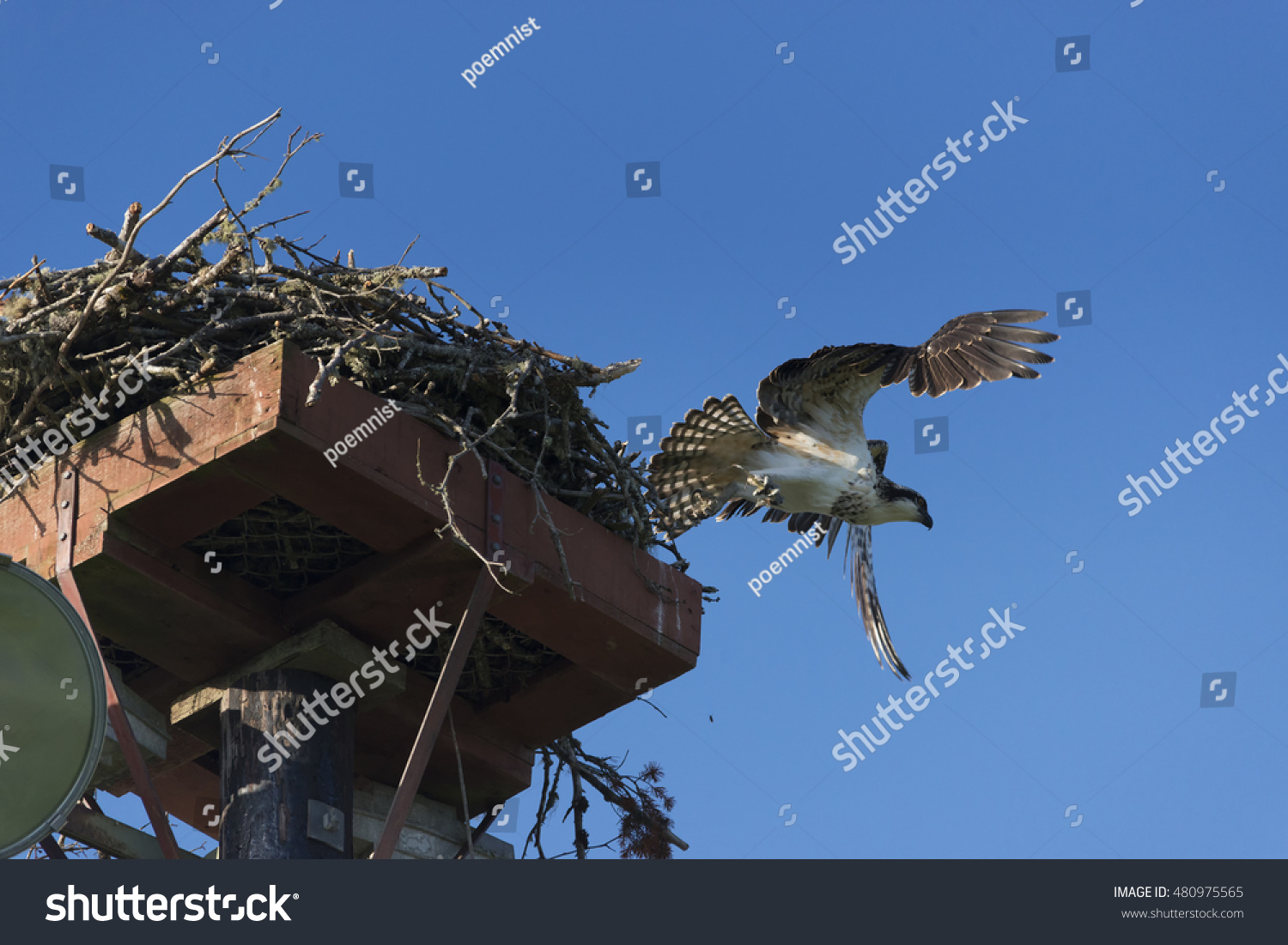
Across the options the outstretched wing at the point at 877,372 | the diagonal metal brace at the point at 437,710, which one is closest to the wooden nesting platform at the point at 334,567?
the diagonal metal brace at the point at 437,710

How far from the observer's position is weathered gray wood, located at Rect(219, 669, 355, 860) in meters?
8.20

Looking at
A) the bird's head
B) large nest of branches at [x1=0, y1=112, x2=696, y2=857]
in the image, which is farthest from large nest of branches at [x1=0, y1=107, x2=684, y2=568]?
the bird's head

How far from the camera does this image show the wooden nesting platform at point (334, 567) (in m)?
7.62

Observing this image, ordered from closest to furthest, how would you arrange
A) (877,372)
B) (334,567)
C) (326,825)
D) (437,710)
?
1. (437,710)
2. (326,825)
3. (334,567)
4. (877,372)

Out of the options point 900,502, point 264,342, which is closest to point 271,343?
point 264,342

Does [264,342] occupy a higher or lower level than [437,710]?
higher

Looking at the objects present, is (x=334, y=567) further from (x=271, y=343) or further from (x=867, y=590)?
(x=867, y=590)

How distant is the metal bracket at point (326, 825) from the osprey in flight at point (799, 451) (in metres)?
2.47

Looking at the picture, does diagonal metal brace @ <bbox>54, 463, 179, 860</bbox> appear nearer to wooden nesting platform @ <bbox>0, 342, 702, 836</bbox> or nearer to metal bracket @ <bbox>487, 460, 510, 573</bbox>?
wooden nesting platform @ <bbox>0, 342, 702, 836</bbox>

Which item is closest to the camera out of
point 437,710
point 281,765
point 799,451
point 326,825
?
point 437,710

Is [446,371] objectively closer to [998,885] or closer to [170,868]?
[170,868]

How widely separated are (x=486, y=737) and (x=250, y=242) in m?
2.97

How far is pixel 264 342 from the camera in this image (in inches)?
326

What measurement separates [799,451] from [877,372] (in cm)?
69
